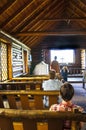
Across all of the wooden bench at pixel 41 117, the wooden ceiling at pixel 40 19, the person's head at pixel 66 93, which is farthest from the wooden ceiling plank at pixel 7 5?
Answer: the wooden bench at pixel 41 117

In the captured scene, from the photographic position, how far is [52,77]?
210 inches

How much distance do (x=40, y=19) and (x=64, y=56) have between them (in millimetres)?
10054

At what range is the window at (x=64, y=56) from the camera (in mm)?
19297

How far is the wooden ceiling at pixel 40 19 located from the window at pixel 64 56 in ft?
14.1

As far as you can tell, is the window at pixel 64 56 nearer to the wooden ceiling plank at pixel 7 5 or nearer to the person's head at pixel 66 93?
the wooden ceiling plank at pixel 7 5

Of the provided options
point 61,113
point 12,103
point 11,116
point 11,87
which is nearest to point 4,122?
point 11,116

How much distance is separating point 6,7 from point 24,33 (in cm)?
322

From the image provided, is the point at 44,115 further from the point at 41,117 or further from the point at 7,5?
the point at 7,5

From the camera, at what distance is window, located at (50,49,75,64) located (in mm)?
19297

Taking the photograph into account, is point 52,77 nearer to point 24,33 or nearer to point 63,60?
point 24,33

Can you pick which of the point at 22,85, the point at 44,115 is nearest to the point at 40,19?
the point at 22,85

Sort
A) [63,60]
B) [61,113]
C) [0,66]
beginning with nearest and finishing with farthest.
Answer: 1. [61,113]
2. [0,66]
3. [63,60]

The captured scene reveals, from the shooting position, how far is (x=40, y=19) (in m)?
9.47

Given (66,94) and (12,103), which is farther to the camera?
(12,103)
